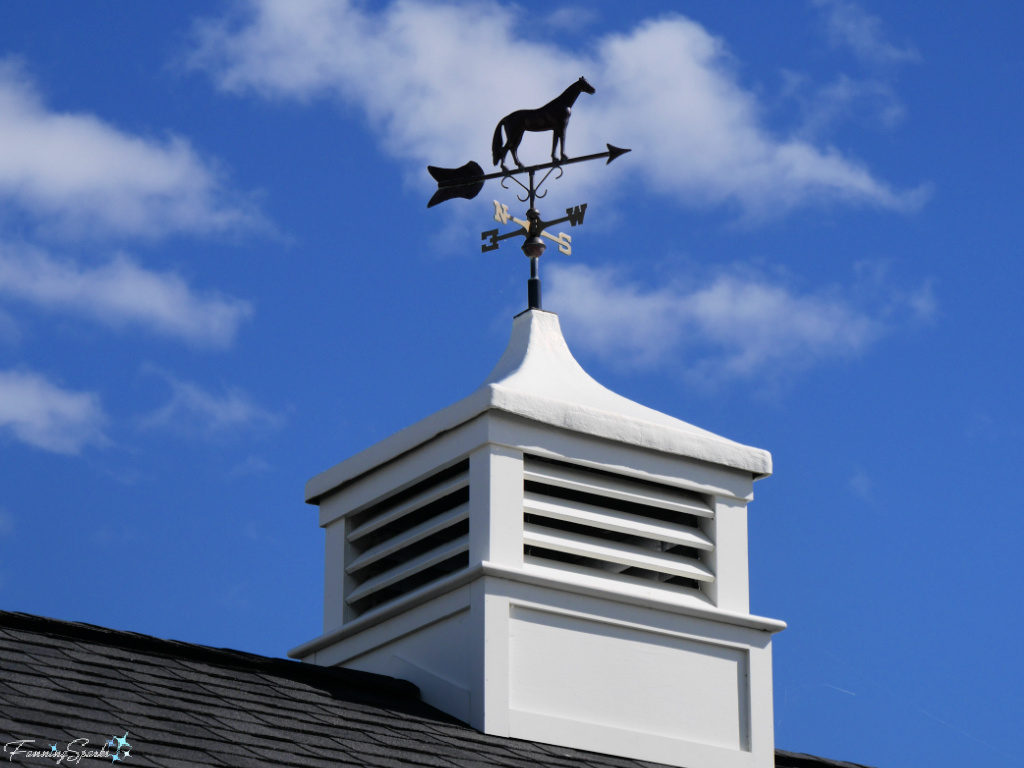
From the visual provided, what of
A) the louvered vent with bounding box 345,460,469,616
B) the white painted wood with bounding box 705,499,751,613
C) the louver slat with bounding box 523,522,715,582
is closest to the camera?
the louver slat with bounding box 523,522,715,582

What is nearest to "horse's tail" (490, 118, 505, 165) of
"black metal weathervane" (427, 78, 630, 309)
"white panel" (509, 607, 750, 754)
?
"black metal weathervane" (427, 78, 630, 309)

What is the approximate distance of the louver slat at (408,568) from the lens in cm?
983

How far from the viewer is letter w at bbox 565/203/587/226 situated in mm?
11031

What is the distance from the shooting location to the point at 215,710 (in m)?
7.95

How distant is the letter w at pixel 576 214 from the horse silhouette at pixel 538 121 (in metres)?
0.50

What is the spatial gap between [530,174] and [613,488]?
2370mm

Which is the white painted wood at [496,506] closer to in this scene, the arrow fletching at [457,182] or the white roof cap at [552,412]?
the white roof cap at [552,412]

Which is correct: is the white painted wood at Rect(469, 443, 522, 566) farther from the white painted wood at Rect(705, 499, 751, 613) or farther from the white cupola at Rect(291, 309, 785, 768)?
the white painted wood at Rect(705, 499, 751, 613)

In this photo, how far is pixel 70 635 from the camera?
27.6 feet

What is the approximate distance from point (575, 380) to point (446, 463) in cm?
120

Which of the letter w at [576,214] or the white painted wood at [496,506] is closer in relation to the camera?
the white painted wood at [496,506]

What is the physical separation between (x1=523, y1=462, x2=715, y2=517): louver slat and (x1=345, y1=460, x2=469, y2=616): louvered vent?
0.46m

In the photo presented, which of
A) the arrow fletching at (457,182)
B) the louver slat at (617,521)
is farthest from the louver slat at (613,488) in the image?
the arrow fletching at (457,182)

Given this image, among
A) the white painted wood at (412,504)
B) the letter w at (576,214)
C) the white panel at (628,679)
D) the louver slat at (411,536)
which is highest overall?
the letter w at (576,214)
